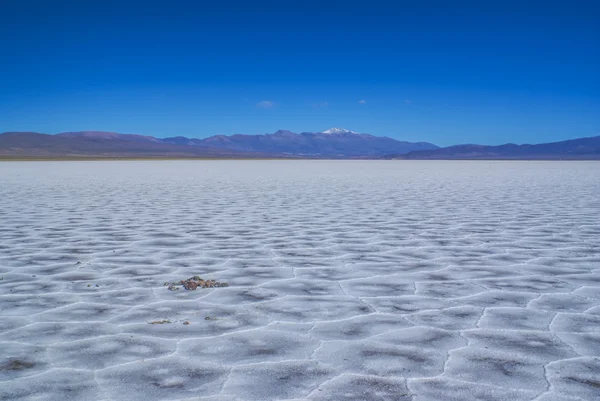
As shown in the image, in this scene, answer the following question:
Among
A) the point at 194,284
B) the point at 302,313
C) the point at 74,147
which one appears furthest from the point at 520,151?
the point at 302,313

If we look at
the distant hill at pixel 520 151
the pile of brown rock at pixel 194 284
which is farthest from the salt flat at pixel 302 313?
the distant hill at pixel 520 151

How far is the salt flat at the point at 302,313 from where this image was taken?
2182 mm

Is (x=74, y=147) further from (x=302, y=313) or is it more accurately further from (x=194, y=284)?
(x=302, y=313)

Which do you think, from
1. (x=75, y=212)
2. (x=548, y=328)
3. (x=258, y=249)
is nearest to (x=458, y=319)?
(x=548, y=328)

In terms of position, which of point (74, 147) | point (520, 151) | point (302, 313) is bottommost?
point (520, 151)

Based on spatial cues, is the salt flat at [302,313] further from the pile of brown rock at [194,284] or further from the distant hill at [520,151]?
the distant hill at [520,151]

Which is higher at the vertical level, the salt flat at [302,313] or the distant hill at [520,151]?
the salt flat at [302,313]

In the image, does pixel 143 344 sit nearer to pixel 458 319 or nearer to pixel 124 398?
pixel 124 398

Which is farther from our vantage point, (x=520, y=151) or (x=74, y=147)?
(x=520, y=151)

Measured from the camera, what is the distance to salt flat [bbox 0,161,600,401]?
85.9 inches

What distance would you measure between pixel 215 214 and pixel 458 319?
524 centimetres

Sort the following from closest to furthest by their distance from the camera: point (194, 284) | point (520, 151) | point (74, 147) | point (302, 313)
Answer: point (302, 313) < point (194, 284) < point (74, 147) < point (520, 151)

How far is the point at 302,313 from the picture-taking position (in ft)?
10.1

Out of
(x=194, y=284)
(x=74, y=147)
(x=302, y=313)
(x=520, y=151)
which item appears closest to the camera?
(x=302, y=313)
